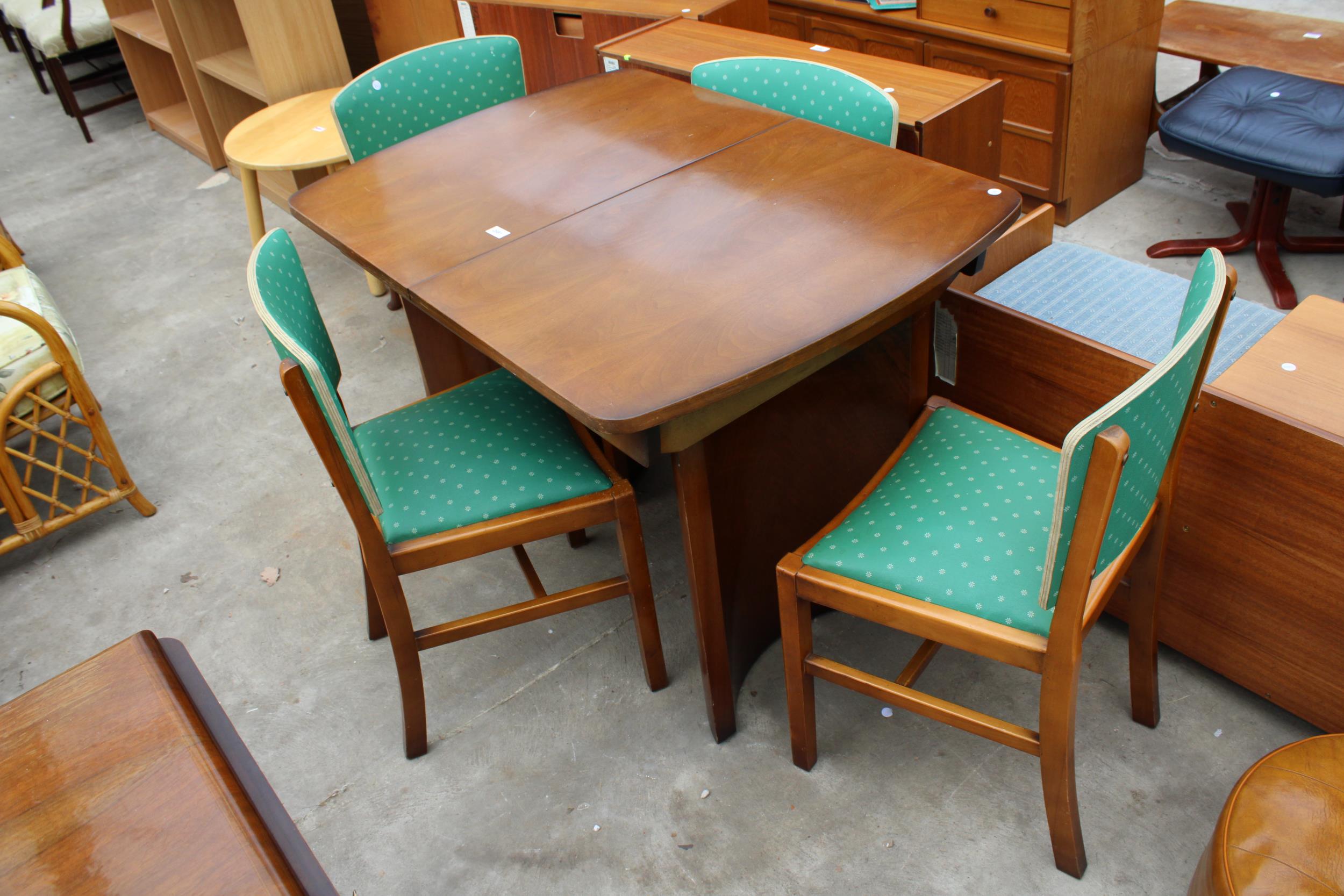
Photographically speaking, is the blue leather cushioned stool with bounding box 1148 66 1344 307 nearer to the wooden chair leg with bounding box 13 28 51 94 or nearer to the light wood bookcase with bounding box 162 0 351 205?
the light wood bookcase with bounding box 162 0 351 205

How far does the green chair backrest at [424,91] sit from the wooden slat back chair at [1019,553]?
1.51 m

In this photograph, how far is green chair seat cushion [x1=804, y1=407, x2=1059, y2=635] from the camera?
1383 millimetres

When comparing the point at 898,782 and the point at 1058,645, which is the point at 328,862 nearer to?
the point at 898,782

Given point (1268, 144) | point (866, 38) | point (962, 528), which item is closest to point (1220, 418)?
point (962, 528)

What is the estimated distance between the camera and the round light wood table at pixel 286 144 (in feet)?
10.1

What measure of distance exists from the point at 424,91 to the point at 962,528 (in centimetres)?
177

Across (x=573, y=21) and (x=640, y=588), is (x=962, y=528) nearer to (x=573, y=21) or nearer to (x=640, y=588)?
(x=640, y=588)

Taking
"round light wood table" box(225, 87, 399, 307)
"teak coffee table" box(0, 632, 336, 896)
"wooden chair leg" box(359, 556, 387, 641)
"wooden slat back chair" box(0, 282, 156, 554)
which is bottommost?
"wooden chair leg" box(359, 556, 387, 641)

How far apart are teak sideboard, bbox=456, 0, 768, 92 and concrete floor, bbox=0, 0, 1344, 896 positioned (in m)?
1.13

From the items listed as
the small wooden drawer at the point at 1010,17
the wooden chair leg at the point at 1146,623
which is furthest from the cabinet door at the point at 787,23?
the wooden chair leg at the point at 1146,623

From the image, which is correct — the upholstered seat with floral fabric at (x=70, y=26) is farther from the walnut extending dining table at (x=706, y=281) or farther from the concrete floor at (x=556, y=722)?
the walnut extending dining table at (x=706, y=281)

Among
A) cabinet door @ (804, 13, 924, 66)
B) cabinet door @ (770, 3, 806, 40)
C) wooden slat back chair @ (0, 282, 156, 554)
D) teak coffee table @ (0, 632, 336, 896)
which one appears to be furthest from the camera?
cabinet door @ (770, 3, 806, 40)

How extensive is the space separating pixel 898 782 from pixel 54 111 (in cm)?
558

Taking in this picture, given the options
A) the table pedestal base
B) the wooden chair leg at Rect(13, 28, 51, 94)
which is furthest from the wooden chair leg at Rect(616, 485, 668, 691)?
the wooden chair leg at Rect(13, 28, 51, 94)
